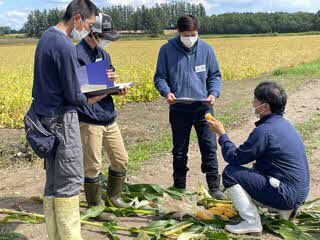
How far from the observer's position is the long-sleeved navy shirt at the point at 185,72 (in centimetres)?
530

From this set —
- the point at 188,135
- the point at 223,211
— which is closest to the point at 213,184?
the point at 188,135

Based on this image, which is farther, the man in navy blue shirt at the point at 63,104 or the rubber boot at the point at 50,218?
the rubber boot at the point at 50,218

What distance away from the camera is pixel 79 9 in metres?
3.62

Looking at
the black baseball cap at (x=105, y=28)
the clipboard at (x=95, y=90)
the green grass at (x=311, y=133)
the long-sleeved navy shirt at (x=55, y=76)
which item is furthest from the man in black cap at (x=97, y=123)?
the green grass at (x=311, y=133)

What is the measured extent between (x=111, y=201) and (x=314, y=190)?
2.60m

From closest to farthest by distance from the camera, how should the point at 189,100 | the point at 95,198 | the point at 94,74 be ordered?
the point at 94,74
the point at 95,198
the point at 189,100

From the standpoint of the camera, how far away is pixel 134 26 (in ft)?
260

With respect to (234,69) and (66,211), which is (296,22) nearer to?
(234,69)

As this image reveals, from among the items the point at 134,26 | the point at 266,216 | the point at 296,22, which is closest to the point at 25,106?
the point at 266,216

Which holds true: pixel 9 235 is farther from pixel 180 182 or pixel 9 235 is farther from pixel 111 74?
pixel 180 182

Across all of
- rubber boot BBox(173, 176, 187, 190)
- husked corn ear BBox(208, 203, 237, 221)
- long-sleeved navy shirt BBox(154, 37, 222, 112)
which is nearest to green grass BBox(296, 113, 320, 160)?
rubber boot BBox(173, 176, 187, 190)

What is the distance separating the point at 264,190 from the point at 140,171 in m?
2.66

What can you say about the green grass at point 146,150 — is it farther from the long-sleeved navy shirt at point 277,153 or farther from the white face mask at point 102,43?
the long-sleeved navy shirt at point 277,153

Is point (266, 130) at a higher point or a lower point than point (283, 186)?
higher
